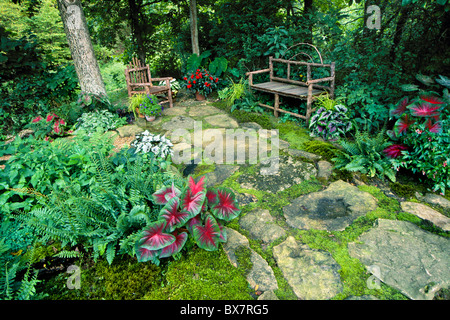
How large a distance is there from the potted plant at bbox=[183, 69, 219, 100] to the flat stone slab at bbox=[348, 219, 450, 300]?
453cm

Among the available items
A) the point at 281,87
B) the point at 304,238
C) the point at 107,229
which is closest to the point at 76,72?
the point at 281,87

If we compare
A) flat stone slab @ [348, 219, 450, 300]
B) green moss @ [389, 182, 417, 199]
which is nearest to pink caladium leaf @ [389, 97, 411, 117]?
green moss @ [389, 182, 417, 199]

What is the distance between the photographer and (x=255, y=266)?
188 cm

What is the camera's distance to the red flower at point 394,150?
2.84 m

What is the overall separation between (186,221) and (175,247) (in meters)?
0.18

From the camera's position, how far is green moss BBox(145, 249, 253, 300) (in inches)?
65.0

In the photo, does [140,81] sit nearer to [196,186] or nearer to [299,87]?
[299,87]

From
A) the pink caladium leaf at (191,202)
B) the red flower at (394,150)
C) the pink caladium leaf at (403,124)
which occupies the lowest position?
the red flower at (394,150)

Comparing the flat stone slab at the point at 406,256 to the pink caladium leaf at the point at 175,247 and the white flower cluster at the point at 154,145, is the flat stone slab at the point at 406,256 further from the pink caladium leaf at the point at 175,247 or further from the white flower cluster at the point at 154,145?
the white flower cluster at the point at 154,145

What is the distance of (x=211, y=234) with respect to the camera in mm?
1814

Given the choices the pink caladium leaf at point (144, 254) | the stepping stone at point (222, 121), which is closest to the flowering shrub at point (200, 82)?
the stepping stone at point (222, 121)

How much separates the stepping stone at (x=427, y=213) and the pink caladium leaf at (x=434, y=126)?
748mm

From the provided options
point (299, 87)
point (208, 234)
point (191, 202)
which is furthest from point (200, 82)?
point (208, 234)

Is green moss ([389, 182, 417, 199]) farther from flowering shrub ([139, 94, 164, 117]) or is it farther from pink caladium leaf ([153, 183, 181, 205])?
flowering shrub ([139, 94, 164, 117])
